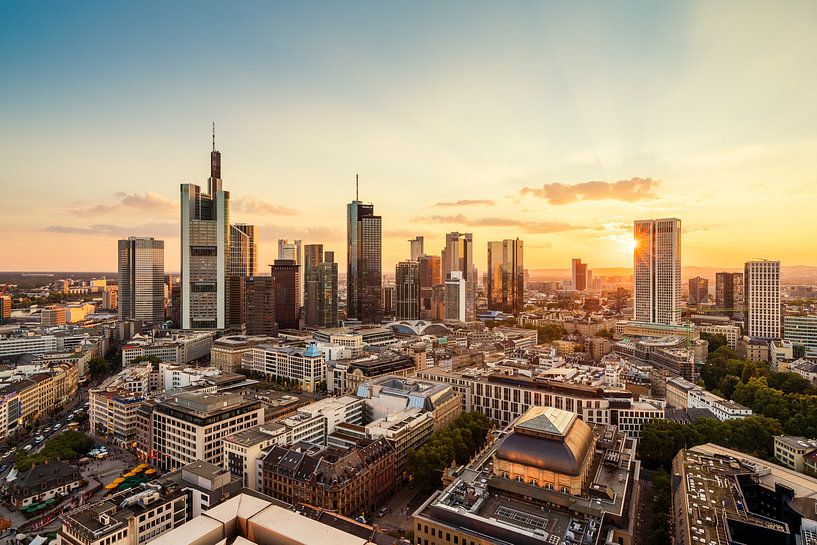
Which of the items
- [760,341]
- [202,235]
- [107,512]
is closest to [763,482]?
[107,512]

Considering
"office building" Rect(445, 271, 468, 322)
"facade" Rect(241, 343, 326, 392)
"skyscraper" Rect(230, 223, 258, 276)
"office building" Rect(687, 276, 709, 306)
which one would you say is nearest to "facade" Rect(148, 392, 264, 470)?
"facade" Rect(241, 343, 326, 392)

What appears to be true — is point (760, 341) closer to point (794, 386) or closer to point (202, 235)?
point (794, 386)

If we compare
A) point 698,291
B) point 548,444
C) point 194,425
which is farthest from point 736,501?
point 698,291

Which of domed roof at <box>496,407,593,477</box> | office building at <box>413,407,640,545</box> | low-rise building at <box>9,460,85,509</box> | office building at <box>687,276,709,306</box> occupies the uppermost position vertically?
office building at <box>687,276,709,306</box>

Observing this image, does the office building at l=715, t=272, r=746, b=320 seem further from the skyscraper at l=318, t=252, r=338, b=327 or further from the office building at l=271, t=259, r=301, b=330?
the office building at l=271, t=259, r=301, b=330

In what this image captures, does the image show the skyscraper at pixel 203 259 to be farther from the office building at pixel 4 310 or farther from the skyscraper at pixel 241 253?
the office building at pixel 4 310

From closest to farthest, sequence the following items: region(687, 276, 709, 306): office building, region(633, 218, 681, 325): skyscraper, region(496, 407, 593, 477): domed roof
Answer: region(496, 407, 593, 477): domed roof → region(633, 218, 681, 325): skyscraper → region(687, 276, 709, 306): office building
